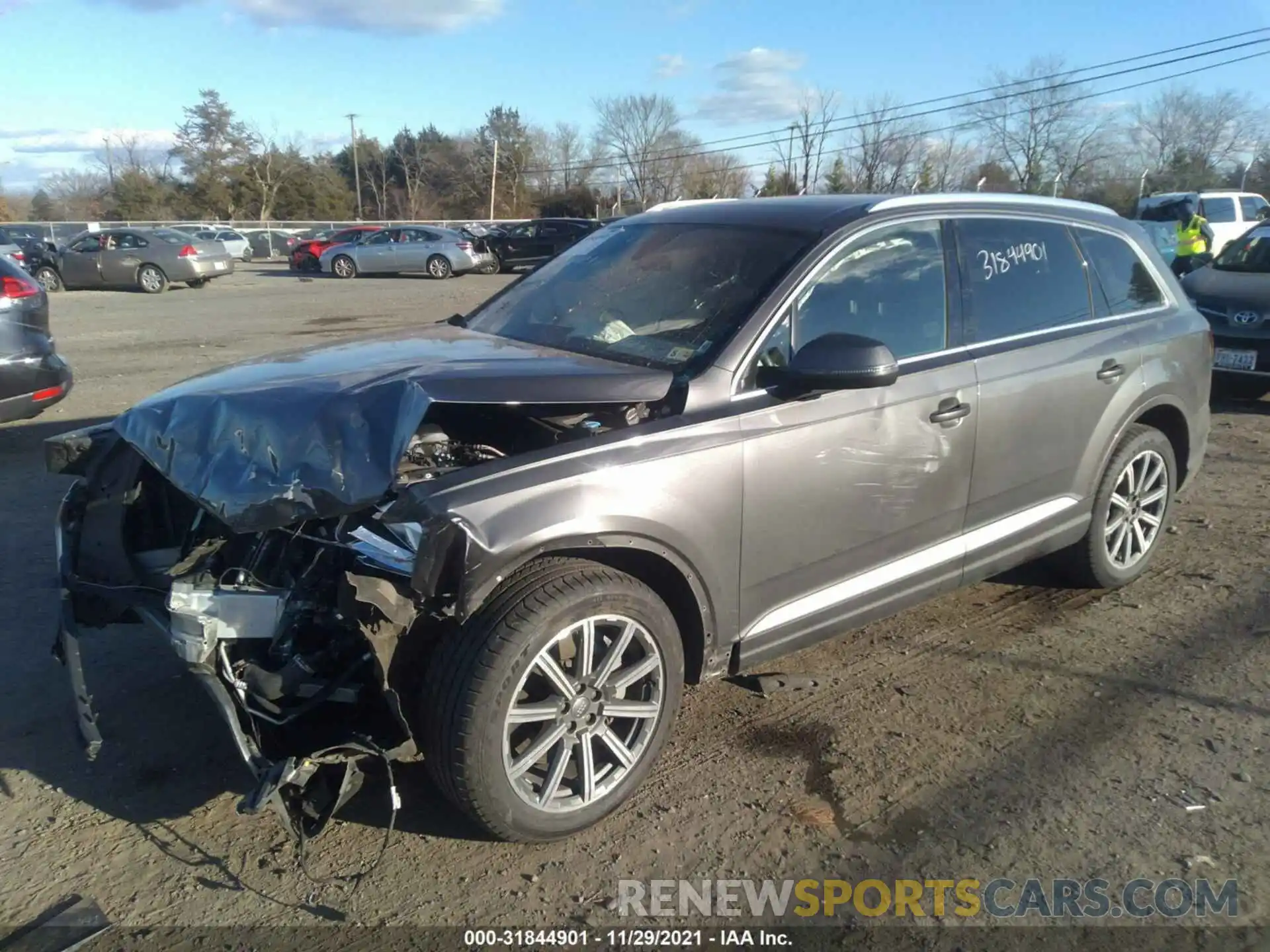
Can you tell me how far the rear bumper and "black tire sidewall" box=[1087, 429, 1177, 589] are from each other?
23.6ft

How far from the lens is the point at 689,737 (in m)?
3.68

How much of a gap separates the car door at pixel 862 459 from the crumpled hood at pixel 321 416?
516mm

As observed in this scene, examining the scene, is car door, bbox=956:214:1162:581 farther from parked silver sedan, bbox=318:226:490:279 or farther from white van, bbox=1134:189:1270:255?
parked silver sedan, bbox=318:226:490:279

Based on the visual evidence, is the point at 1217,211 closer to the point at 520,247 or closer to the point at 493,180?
the point at 520,247

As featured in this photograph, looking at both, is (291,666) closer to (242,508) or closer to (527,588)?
(242,508)

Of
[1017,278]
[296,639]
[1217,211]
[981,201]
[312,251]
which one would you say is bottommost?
[296,639]

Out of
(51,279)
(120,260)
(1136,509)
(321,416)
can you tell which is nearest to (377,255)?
(120,260)

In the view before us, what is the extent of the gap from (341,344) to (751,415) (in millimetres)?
1879

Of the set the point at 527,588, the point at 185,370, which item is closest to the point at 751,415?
the point at 527,588

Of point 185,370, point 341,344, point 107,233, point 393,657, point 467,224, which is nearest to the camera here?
point 393,657

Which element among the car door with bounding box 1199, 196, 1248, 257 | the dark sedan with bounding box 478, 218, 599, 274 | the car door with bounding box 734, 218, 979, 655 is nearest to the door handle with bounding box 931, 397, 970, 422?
the car door with bounding box 734, 218, 979, 655

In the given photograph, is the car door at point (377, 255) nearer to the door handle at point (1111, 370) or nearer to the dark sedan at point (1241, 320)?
the dark sedan at point (1241, 320)

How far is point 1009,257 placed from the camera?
430cm

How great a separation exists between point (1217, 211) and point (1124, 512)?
1953cm
